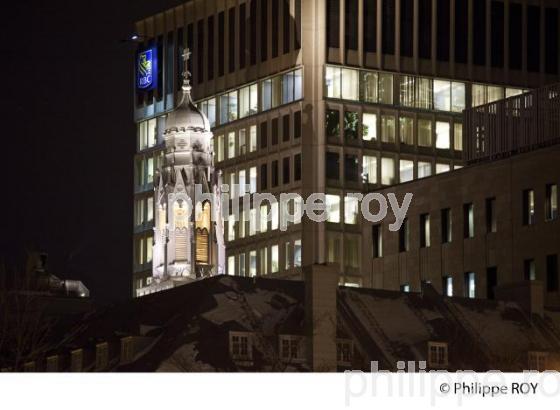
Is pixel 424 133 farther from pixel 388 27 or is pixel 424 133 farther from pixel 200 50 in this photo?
pixel 200 50

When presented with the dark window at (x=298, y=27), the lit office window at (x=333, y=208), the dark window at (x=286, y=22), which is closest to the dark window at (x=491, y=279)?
the lit office window at (x=333, y=208)

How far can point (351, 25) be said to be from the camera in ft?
534

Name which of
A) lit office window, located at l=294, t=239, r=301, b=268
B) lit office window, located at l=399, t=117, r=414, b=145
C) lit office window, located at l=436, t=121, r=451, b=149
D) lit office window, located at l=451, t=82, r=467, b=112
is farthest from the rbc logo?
lit office window, located at l=294, t=239, r=301, b=268

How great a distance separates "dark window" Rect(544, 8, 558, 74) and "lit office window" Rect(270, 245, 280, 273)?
2841cm

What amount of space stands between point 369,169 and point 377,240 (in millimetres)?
26980

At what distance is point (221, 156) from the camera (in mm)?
169375

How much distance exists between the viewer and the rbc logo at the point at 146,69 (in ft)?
591

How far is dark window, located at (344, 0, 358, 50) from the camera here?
162 m

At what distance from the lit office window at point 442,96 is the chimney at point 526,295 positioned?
5840 cm

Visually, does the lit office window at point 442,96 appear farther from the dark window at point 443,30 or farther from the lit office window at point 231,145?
the lit office window at point 231,145

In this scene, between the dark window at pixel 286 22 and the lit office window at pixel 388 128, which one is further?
the dark window at pixel 286 22

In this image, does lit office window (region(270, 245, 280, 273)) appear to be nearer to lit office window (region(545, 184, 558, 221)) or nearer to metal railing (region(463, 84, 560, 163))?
metal railing (region(463, 84, 560, 163))

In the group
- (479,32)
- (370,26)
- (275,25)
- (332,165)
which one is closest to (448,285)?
(332,165)
